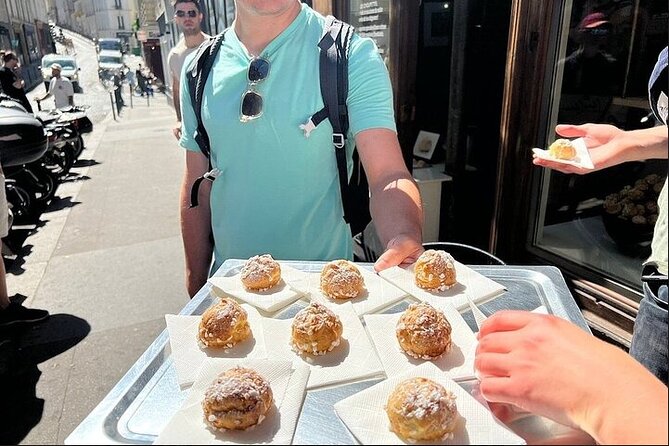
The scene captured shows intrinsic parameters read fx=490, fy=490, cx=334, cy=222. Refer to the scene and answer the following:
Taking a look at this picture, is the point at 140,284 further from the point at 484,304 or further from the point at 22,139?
the point at 484,304

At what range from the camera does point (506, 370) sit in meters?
0.90

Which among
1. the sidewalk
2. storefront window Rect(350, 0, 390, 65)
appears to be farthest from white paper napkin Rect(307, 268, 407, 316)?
storefront window Rect(350, 0, 390, 65)

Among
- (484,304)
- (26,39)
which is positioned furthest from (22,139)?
(484,304)

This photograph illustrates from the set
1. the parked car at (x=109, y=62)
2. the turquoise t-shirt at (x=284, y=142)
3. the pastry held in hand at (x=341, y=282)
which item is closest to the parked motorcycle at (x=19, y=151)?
the turquoise t-shirt at (x=284, y=142)

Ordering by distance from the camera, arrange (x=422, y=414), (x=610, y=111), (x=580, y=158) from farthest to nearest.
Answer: (x=610, y=111) < (x=580, y=158) < (x=422, y=414)

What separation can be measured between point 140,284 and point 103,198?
373 cm

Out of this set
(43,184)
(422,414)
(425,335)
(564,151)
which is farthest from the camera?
(43,184)

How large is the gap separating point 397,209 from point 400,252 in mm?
167

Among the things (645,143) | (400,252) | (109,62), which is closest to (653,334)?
(645,143)

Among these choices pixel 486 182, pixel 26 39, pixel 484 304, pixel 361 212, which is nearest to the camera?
pixel 484 304

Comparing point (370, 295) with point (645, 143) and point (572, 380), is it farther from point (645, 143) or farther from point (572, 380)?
point (645, 143)

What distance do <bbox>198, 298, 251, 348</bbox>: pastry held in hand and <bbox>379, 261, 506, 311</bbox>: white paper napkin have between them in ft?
1.66

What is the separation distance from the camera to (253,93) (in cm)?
180

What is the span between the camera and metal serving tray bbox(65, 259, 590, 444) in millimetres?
970
